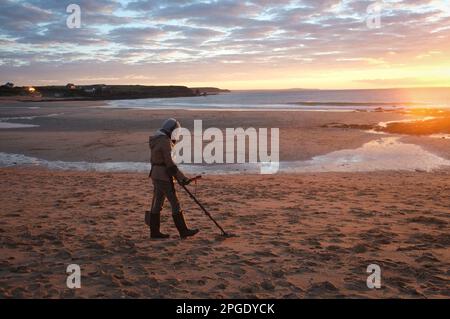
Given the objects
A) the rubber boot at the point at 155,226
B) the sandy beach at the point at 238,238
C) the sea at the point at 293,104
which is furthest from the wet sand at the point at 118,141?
the sea at the point at 293,104

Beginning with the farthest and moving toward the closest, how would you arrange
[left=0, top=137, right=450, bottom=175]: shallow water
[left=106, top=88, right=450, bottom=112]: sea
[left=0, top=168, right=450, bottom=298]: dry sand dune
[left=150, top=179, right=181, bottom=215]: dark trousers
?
[left=106, top=88, right=450, bottom=112]: sea
[left=0, top=137, right=450, bottom=175]: shallow water
[left=150, top=179, right=181, bottom=215]: dark trousers
[left=0, top=168, right=450, bottom=298]: dry sand dune

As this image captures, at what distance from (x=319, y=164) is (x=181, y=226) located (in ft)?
34.3

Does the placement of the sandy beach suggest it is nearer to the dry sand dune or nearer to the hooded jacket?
the dry sand dune

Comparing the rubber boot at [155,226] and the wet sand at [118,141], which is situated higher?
the wet sand at [118,141]

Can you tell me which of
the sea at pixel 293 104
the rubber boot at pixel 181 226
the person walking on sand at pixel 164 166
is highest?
the sea at pixel 293 104

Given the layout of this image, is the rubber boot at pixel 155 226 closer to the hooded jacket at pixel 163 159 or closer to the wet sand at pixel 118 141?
the hooded jacket at pixel 163 159

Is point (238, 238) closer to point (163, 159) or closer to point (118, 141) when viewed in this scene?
point (163, 159)

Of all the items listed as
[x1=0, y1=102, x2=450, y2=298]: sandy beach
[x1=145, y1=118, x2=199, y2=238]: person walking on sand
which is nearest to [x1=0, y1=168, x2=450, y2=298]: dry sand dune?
[x1=0, y1=102, x2=450, y2=298]: sandy beach

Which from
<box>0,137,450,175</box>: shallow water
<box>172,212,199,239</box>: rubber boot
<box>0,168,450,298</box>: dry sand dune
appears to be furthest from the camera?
<box>0,137,450,175</box>: shallow water

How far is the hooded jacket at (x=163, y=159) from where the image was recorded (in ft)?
21.7

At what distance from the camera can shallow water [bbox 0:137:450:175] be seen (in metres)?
15.4

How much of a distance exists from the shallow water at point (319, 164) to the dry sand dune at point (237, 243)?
376 centimetres

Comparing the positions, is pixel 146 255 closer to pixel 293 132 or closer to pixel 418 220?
pixel 418 220

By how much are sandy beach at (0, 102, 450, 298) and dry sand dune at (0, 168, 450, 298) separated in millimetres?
23
